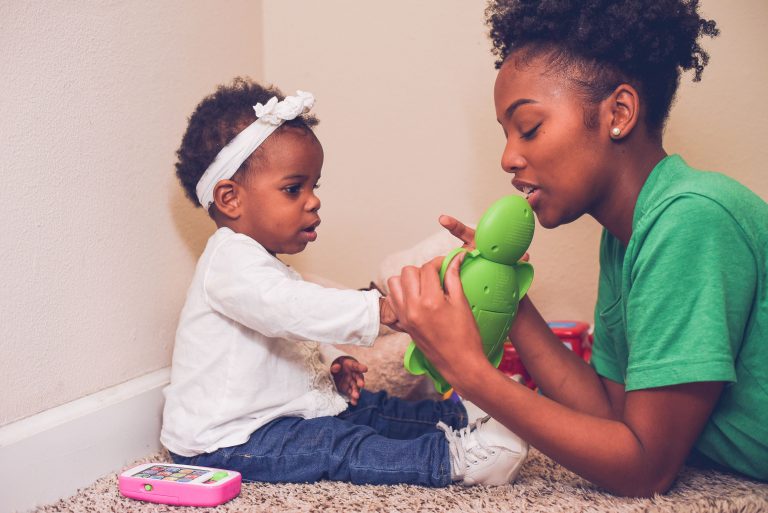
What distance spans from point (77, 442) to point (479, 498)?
57 centimetres

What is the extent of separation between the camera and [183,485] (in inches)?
35.0

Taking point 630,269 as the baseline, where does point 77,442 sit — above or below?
below

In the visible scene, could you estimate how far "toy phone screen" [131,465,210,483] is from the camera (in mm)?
910

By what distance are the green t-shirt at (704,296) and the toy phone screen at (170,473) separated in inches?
22.8

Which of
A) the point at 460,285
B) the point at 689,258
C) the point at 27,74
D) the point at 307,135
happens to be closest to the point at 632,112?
the point at 689,258

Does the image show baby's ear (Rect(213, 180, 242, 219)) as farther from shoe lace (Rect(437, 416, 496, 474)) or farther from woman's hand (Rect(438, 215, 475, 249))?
shoe lace (Rect(437, 416, 496, 474))

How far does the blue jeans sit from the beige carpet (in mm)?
15

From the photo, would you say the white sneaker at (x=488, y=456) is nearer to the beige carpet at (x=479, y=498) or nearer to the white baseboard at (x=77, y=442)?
the beige carpet at (x=479, y=498)

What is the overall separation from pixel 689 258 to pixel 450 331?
29cm

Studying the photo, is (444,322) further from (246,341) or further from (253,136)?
(253,136)

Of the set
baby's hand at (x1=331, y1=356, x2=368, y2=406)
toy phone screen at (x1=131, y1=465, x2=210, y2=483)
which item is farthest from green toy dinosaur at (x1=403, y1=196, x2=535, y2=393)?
toy phone screen at (x1=131, y1=465, x2=210, y2=483)

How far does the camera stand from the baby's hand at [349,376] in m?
1.14

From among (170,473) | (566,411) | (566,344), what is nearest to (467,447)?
(566,411)

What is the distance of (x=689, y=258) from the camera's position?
2.53ft
